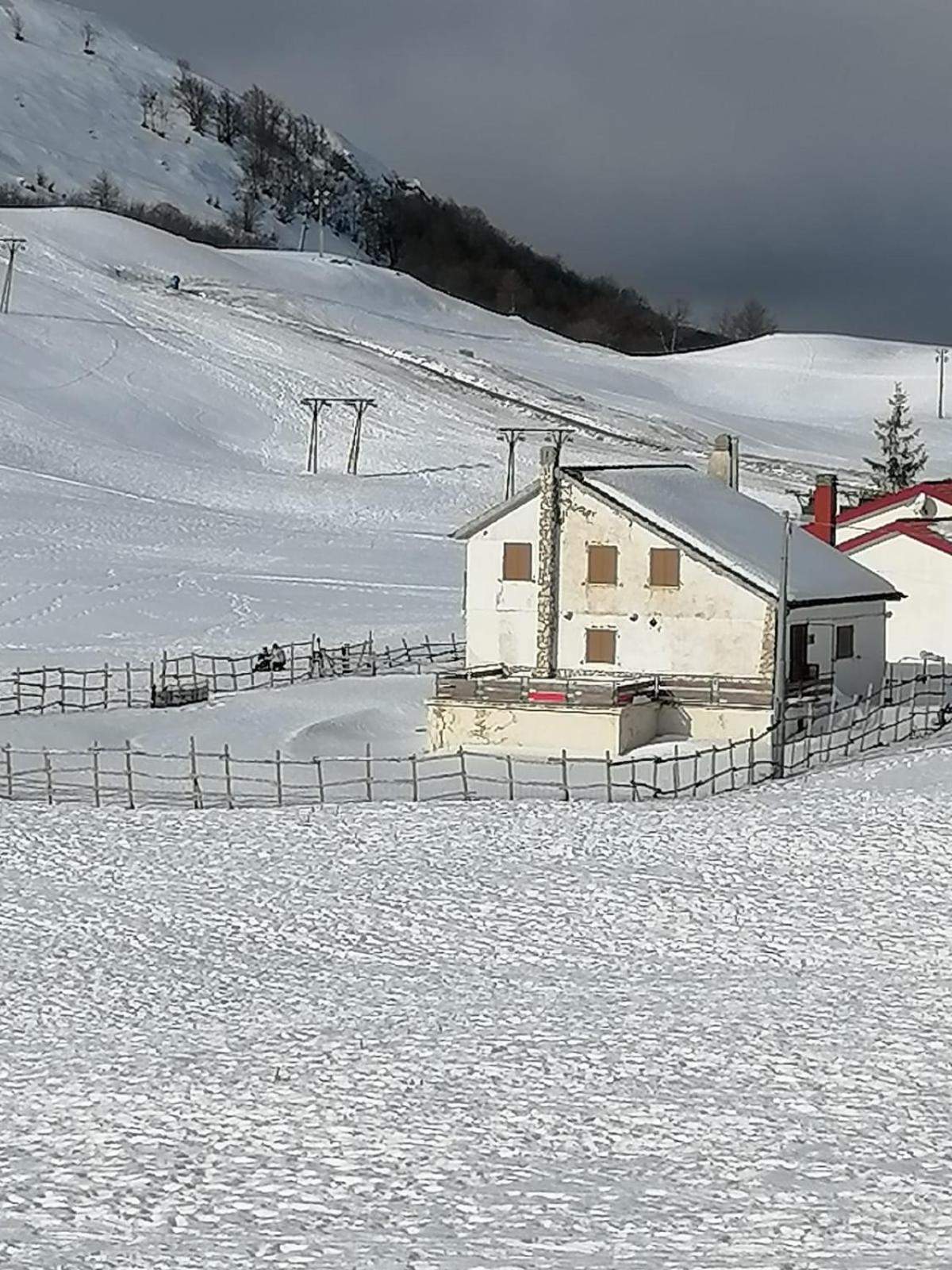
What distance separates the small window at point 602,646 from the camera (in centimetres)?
3966

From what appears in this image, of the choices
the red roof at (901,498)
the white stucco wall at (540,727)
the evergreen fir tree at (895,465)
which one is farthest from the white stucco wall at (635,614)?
the evergreen fir tree at (895,465)

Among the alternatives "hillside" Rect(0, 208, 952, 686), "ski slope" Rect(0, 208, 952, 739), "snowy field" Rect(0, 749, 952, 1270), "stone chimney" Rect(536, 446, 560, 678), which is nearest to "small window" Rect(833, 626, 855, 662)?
"stone chimney" Rect(536, 446, 560, 678)

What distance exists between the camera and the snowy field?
1281 centimetres

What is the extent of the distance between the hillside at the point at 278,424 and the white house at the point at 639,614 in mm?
13261

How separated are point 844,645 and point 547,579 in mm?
6356

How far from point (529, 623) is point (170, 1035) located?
2314cm

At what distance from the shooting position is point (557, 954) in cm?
2195

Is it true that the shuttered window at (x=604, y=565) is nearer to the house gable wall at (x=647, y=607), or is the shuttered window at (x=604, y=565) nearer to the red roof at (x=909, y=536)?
the house gable wall at (x=647, y=607)

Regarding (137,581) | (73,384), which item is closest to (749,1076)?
(137,581)

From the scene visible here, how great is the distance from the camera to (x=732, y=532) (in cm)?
4016

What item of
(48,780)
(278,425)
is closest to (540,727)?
(48,780)

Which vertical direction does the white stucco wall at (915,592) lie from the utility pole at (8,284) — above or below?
below

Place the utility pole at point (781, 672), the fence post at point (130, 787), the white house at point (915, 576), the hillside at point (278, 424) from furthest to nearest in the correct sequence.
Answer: the hillside at point (278, 424) < the white house at point (915, 576) < the utility pole at point (781, 672) < the fence post at point (130, 787)

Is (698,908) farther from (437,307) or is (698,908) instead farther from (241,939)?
(437,307)
